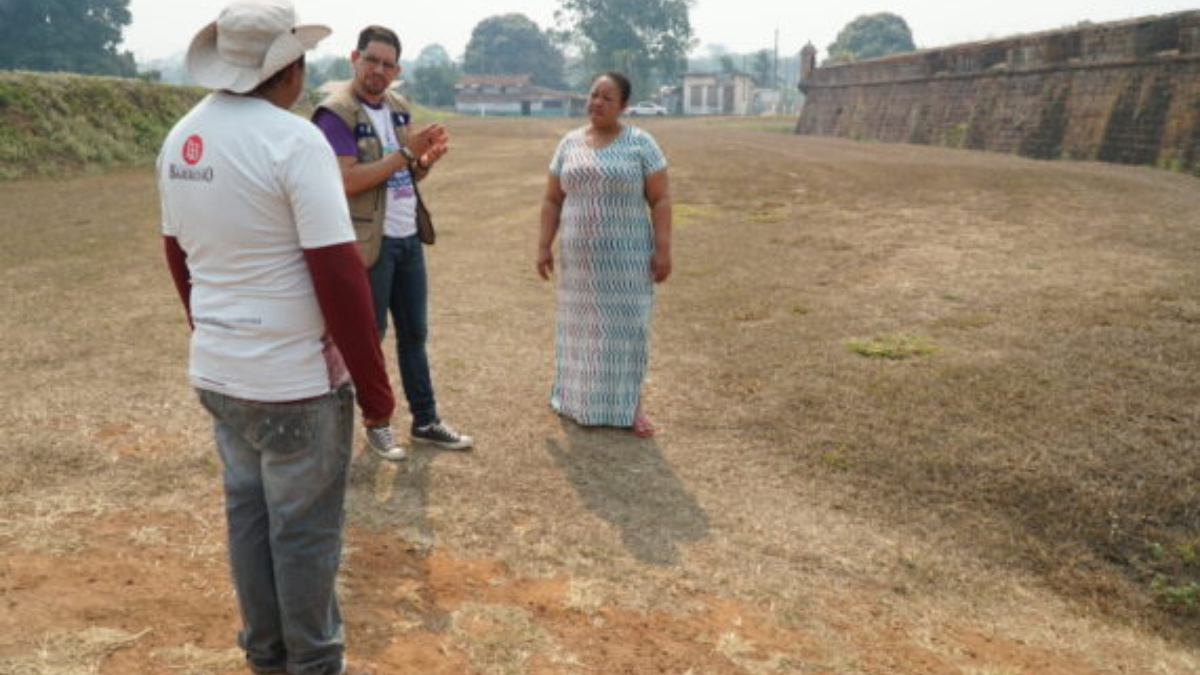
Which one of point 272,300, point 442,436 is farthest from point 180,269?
point 442,436

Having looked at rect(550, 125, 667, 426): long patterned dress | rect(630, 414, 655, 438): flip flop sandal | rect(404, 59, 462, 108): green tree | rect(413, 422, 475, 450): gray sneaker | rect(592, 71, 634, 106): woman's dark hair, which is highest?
rect(592, 71, 634, 106): woman's dark hair

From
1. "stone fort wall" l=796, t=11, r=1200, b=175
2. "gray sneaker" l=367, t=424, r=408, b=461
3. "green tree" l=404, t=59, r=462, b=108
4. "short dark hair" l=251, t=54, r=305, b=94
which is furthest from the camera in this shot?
"green tree" l=404, t=59, r=462, b=108

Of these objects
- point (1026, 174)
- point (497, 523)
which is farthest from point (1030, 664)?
point (1026, 174)

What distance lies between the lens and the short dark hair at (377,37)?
3.79 metres

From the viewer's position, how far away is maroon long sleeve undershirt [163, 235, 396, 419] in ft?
6.70

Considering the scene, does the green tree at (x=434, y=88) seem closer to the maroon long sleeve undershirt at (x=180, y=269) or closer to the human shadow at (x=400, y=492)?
the human shadow at (x=400, y=492)

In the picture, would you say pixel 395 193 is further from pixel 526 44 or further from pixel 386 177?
pixel 526 44

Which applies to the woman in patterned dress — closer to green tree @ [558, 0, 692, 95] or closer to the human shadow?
the human shadow

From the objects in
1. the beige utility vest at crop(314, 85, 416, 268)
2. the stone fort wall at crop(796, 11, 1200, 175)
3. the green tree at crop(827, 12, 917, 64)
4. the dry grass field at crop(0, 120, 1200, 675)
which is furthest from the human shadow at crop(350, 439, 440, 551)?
the green tree at crop(827, 12, 917, 64)

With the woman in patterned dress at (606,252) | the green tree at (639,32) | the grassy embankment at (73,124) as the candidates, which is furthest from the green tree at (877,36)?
the woman in patterned dress at (606,252)

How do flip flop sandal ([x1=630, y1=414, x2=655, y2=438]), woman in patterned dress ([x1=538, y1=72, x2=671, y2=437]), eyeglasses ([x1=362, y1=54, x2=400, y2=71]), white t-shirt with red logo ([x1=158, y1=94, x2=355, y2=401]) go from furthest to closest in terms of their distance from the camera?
flip flop sandal ([x1=630, y1=414, x2=655, y2=438]) < woman in patterned dress ([x1=538, y1=72, x2=671, y2=437]) < eyeglasses ([x1=362, y1=54, x2=400, y2=71]) < white t-shirt with red logo ([x1=158, y1=94, x2=355, y2=401])

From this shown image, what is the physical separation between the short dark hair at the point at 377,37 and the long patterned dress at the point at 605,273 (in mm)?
977

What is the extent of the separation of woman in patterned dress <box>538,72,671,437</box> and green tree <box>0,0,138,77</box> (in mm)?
49919

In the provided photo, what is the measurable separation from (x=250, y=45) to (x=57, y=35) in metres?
53.0
